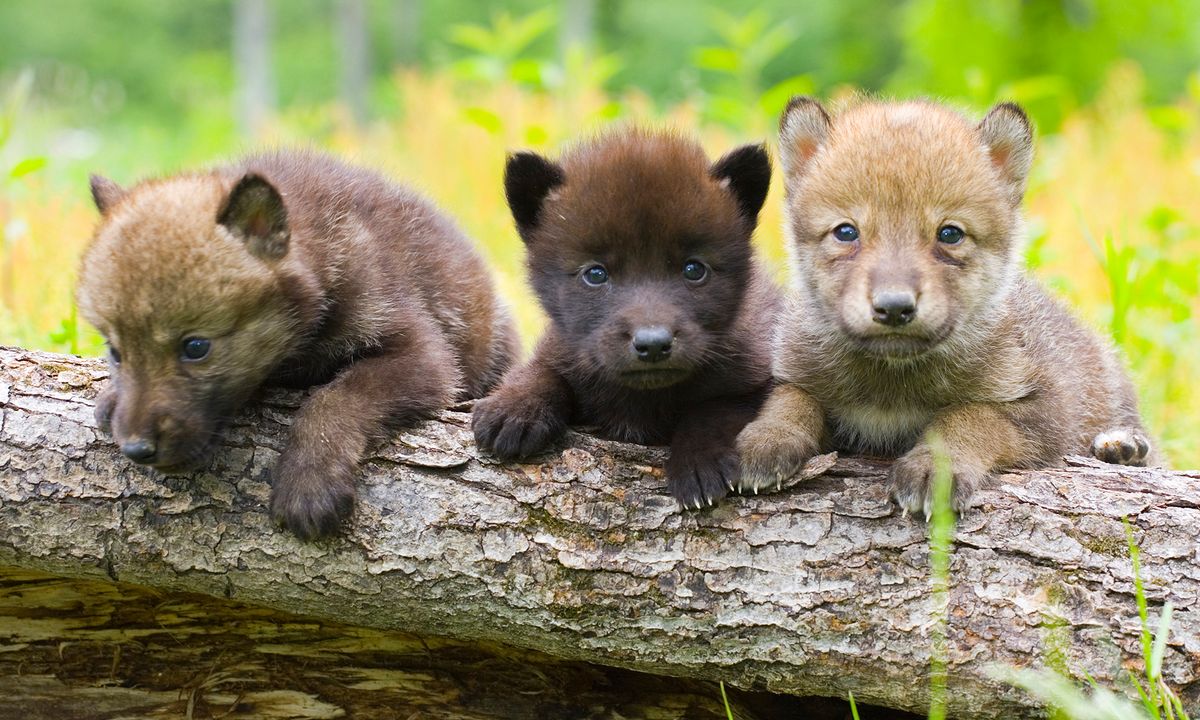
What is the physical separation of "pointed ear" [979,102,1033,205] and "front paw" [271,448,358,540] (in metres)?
2.51

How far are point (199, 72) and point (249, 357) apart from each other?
32.5 m

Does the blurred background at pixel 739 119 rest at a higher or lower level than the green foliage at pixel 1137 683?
higher

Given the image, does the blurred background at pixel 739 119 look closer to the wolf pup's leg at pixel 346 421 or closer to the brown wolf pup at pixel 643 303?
the brown wolf pup at pixel 643 303

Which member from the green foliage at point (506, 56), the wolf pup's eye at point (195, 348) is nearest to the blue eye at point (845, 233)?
the wolf pup's eye at point (195, 348)

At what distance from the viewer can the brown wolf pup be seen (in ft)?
12.3

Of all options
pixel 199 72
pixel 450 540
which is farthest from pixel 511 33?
pixel 199 72

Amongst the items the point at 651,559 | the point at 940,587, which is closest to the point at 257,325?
the point at 651,559

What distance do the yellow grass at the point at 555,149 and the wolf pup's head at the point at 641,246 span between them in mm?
571

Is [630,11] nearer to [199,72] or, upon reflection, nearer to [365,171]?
[199,72]

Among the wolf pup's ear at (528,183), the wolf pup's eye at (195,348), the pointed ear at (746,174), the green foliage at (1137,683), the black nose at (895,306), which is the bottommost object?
the green foliage at (1137,683)

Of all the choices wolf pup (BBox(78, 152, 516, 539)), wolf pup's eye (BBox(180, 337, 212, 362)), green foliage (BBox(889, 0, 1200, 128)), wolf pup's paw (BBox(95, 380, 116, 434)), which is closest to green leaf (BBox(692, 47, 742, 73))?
wolf pup (BBox(78, 152, 516, 539))

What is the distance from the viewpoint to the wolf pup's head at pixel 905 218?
367cm

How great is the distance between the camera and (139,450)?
11.2 feet

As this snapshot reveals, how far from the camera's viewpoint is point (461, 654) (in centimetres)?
410
